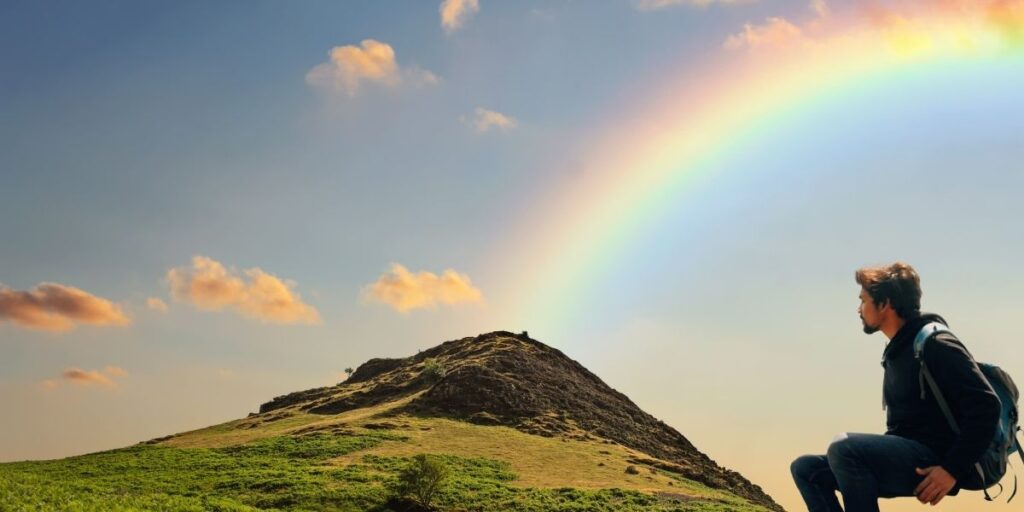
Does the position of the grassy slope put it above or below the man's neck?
below

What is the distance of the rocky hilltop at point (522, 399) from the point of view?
164 ft

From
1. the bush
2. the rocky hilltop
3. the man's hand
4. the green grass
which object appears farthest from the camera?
the bush

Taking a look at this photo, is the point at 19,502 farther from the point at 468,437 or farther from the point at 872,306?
the point at 468,437

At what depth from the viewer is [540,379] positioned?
60469 millimetres

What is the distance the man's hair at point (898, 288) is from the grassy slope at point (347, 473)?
19498 millimetres

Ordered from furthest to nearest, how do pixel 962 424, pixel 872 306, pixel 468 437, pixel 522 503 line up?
1. pixel 468 437
2. pixel 522 503
3. pixel 872 306
4. pixel 962 424

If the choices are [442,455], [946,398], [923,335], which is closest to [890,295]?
[923,335]

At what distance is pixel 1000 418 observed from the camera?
516 cm

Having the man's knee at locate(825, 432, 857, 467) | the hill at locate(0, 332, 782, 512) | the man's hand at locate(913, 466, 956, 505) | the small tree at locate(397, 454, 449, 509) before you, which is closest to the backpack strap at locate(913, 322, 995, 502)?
the man's hand at locate(913, 466, 956, 505)

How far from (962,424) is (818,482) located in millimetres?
1296

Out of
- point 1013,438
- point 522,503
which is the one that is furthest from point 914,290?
point 522,503

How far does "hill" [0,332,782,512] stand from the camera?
30422 millimetres

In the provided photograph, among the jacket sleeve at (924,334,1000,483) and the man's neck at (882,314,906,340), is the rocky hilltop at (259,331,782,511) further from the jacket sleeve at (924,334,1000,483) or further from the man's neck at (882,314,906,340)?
the jacket sleeve at (924,334,1000,483)

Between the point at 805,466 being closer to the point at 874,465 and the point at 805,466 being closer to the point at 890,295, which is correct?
the point at 874,465
